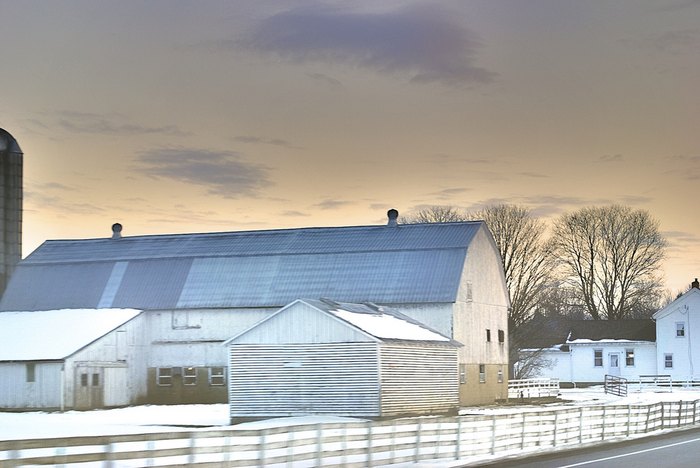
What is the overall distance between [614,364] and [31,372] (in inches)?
2250

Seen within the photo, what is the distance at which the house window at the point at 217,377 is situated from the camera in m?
63.5

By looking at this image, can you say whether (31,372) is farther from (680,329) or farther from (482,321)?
(680,329)

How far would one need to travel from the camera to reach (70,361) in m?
57.7

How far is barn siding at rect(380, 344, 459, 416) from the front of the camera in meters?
47.5

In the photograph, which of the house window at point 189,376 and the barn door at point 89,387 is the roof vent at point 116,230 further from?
the barn door at point 89,387

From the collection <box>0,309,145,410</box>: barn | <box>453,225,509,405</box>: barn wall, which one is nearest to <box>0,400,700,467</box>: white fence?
<box>453,225,509,405</box>: barn wall

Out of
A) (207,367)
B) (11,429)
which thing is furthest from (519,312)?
(11,429)

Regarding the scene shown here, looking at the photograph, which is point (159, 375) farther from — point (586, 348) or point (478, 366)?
point (586, 348)

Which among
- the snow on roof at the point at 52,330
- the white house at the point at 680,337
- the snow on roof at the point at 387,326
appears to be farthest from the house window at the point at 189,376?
the white house at the point at 680,337

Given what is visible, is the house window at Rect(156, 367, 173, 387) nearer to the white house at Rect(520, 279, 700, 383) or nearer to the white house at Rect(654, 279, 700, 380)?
the white house at Rect(520, 279, 700, 383)

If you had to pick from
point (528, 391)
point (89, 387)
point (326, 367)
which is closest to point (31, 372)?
point (89, 387)

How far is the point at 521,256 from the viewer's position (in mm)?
93875

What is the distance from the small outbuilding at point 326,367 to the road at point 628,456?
13601 mm

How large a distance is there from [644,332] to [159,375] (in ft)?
166
